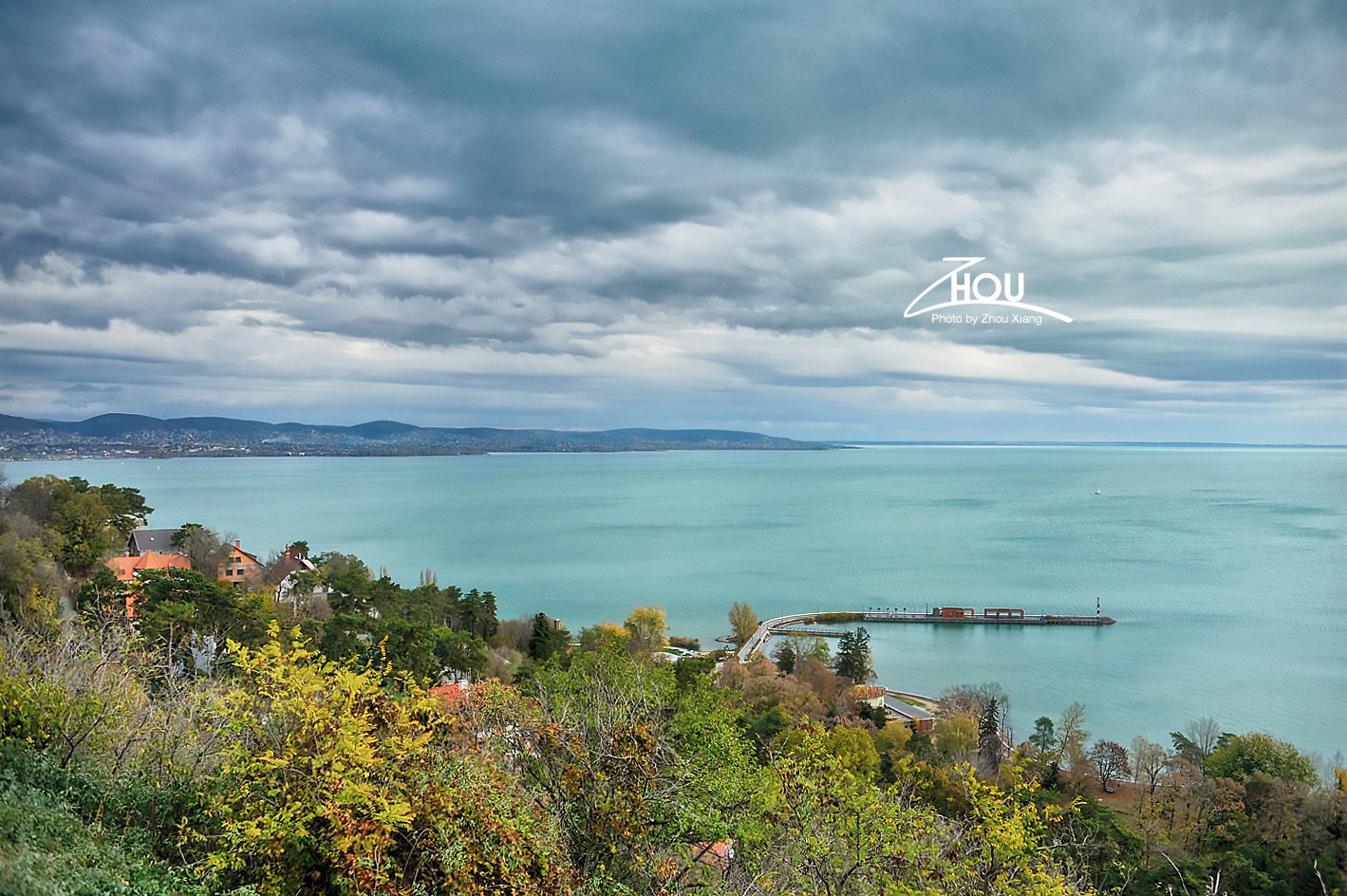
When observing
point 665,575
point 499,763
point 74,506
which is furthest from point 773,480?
point 499,763

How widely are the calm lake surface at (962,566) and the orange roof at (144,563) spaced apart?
1900cm

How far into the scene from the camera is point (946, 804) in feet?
55.3

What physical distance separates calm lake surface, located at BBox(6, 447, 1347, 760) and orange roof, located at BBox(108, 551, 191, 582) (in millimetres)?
19004

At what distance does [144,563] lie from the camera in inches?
1231

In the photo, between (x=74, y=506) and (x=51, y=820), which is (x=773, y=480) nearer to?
(x=74, y=506)

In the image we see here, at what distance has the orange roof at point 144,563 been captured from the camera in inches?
1188

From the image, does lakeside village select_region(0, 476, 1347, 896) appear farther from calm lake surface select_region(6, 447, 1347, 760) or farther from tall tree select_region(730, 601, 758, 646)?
tall tree select_region(730, 601, 758, 646)

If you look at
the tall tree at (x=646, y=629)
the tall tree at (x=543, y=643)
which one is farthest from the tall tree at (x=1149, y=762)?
the tall tree at (x=543, y=643)

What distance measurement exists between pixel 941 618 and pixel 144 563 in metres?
44.9

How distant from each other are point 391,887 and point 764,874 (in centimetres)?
300

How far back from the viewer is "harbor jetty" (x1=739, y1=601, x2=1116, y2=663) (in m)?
47.2

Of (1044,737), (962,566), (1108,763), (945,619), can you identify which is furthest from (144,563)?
(962,566)

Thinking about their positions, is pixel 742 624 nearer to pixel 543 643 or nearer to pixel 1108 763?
pixel 543 643

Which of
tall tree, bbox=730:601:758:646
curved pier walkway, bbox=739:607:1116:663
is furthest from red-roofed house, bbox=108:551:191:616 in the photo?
curved pier walkway, bbox=739:607:1116:663
